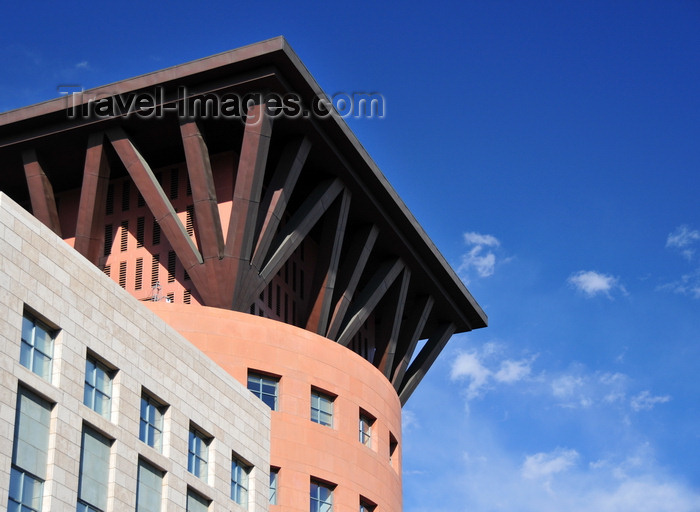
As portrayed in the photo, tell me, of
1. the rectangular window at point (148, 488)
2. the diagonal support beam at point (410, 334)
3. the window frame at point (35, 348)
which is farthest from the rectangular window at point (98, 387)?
the diagonal support beam at point (410, 334)

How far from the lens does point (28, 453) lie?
38375 mm

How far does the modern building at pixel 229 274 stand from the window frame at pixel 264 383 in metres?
0.09

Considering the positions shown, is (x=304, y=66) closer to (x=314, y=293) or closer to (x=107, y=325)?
(x=314, y=293)

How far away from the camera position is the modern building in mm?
45906

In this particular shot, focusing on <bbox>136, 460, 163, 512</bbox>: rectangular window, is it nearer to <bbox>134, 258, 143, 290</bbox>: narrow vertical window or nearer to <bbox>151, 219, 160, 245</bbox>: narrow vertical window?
<bbox>134, 258, 143, 290</bbox>: narrow vertical window

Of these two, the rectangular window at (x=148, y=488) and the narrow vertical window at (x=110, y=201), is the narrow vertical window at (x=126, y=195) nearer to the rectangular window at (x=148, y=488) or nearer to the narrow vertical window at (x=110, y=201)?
the narrow vertical window at (x=110, y=201)

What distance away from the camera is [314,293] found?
71.9m

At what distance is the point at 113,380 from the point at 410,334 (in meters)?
41.3

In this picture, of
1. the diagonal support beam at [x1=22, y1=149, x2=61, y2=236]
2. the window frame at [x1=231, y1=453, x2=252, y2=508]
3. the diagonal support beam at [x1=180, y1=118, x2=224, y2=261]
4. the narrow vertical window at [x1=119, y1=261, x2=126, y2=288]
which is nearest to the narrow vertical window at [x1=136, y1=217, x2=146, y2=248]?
the narrow vertical window at [x1=119, y1=261, x2=126, y2=288]

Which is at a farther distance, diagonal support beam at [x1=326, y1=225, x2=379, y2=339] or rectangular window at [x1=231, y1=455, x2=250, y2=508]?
diagonal support beam at [x1=326, y1=225, x2=379, y2=339]

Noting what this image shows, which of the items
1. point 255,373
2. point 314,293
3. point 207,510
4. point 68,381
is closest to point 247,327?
point 255,373

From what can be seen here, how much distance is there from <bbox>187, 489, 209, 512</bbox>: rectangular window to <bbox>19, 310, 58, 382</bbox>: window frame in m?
9.27

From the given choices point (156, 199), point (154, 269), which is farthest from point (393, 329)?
point (156, 199)

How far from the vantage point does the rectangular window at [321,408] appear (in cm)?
6353
